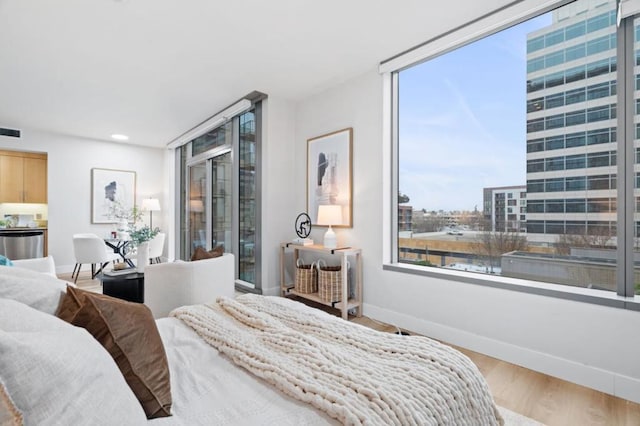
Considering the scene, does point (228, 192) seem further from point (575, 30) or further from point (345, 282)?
point (575, 30)

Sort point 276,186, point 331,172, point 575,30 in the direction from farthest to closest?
point 276,186, point 331,172, point 575,30

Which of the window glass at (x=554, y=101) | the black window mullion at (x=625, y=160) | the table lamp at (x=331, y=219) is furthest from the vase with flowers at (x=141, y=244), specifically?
the black window mullion at (x=625, y=160)

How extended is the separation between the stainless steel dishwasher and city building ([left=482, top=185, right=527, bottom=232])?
6790 millimetres

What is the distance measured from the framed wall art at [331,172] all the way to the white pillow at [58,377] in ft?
9.67

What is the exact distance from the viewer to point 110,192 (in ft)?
21.0

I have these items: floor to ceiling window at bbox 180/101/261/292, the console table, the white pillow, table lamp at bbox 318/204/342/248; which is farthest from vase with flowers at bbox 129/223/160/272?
the white pillow

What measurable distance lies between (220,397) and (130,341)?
32 cm

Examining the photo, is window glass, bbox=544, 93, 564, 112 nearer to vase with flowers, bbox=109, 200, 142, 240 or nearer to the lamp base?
the lamp base

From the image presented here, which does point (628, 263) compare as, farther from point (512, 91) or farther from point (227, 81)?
point (227, 81)

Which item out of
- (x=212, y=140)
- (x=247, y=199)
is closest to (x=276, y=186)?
(x=247, y=199)

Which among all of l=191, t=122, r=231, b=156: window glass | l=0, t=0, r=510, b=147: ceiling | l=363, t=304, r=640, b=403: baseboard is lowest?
l=363, t=304, r=640, b=403: baseboard

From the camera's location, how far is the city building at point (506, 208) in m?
2.48

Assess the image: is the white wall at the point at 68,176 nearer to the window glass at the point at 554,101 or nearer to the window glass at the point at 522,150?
the window glass at the point at 522,150

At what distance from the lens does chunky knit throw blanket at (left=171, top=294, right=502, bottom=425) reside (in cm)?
89
